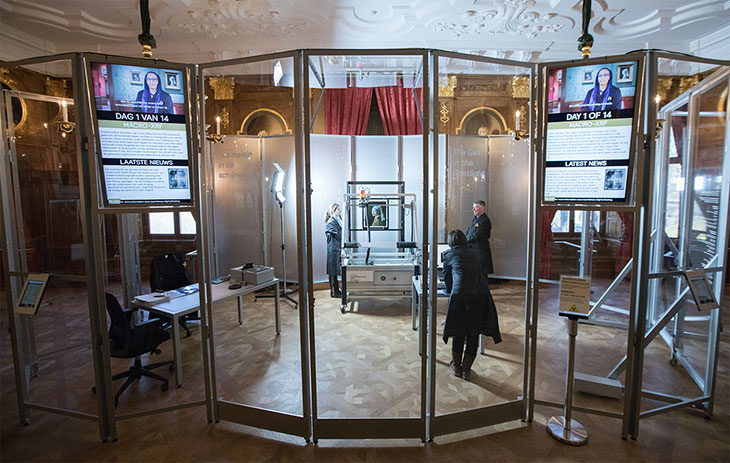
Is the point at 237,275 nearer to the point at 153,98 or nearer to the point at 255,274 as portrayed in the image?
the point at 255,274

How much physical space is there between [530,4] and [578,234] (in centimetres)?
380

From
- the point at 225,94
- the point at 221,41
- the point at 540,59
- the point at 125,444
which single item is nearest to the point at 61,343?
the point at 125,444

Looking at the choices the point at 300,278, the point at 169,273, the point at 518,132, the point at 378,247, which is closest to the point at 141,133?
the point at 300,278

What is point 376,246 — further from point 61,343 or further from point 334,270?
point 61,343

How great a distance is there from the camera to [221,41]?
20.4 feet

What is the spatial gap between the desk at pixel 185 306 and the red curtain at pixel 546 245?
7.64ft

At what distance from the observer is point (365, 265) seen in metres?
4.17

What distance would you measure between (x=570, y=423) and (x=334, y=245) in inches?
127

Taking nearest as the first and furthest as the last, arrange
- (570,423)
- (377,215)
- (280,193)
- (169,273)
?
(570,423), (280,193), (169,273), (377,215)

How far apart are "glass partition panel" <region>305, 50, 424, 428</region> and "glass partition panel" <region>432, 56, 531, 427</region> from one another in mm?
339

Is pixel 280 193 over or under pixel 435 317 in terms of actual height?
over

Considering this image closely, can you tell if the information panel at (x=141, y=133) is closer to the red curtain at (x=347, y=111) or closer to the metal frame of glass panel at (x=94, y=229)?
the metal frame of glass panel at (x=94, y=229)

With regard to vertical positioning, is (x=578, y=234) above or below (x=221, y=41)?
→ below

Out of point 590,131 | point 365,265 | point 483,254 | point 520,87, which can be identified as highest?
point 520,87
